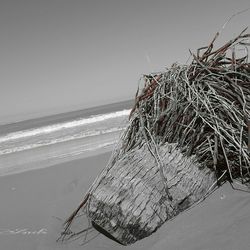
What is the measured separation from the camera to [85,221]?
242cm

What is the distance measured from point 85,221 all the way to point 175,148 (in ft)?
2.43

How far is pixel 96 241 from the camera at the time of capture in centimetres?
216

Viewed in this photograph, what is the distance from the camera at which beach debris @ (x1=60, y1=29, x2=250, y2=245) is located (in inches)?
79.3

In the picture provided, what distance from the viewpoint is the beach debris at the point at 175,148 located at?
79.3 inches

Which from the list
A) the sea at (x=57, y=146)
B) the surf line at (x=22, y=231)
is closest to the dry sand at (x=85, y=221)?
the surf line at (x=22, y=231)

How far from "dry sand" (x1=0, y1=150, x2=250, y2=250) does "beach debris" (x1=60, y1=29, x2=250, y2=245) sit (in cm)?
7

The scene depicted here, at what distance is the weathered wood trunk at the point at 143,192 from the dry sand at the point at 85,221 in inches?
2.9

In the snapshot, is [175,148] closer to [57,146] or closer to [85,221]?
[85,221]

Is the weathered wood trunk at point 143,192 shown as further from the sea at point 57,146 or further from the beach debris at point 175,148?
the sea at point 57,146

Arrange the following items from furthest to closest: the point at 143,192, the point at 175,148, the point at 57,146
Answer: the point at 57,146, the point at 175,148, the point at 143,192

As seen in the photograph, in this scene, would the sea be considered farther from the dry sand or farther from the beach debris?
the dry sand

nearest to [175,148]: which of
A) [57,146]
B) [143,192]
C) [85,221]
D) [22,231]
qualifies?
[143,192]

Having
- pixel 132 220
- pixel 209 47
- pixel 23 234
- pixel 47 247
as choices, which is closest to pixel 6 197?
pixel 23 234

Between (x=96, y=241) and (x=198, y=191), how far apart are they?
64 cm
